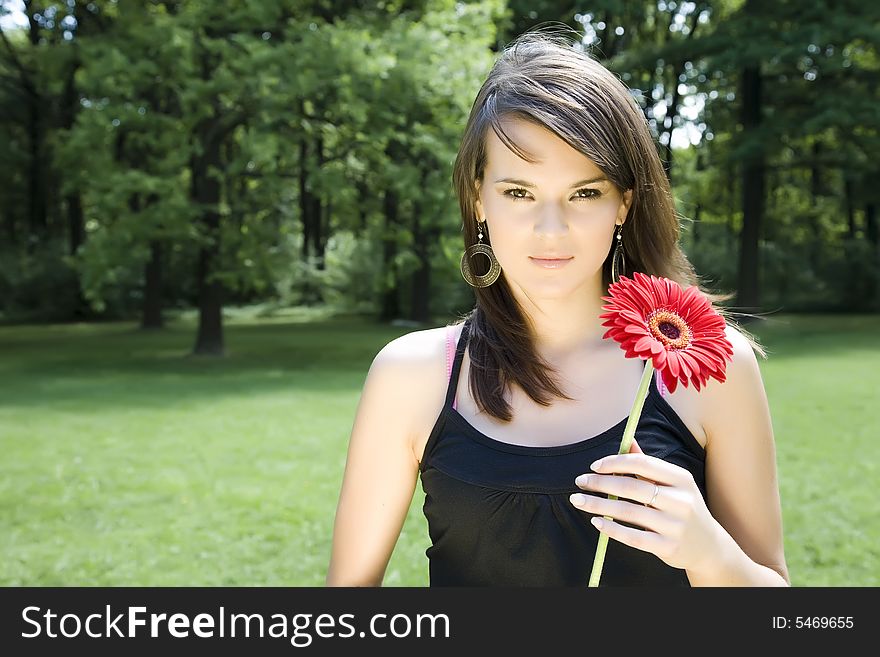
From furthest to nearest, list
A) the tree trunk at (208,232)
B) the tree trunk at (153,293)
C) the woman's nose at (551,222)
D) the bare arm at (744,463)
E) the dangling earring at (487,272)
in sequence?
the tree trunk at (153,293), the tree trunk at (208,232), the dangling earring at (487,272), the bare arm at (744,463), the woman's nose at (551,222)

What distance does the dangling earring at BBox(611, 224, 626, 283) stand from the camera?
2014 millimetres

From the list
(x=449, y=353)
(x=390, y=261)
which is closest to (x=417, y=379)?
(x=449, y=353)

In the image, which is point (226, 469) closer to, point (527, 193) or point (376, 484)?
point (376, 484)

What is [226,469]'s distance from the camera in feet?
28.5

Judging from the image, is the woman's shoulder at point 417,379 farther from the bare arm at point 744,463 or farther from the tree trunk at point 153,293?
the tree trunk at point 153,293

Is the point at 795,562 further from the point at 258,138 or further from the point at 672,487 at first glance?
the point at 258,138

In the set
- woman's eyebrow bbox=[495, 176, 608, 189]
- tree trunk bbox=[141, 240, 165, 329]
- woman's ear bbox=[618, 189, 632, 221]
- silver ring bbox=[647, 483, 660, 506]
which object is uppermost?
woman's eyebrow bbox=[495, 176, 608, 189]

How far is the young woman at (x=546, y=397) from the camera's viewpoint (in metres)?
1.79

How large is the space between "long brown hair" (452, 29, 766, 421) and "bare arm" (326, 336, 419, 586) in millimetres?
168

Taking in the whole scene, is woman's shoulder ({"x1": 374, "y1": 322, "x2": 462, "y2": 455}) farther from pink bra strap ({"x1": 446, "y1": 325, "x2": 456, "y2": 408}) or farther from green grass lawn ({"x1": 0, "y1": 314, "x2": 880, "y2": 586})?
green grass lawn ({"x1": 0, "y1": 314, "x2": 880, "y2": 586})

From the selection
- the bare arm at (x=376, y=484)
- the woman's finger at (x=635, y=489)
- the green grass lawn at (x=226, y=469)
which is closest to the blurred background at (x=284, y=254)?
the green grass lawn at (x=226, y=469)

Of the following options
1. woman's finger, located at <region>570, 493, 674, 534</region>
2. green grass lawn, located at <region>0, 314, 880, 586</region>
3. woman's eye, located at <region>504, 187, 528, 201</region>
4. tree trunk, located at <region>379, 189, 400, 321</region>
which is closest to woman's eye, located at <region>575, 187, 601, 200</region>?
woman's eye, located at <region>504, 187, 528, 201</region>

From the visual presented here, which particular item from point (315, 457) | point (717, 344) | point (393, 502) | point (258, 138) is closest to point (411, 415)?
point (393, 502)

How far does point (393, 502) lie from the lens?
1935 millimetres
